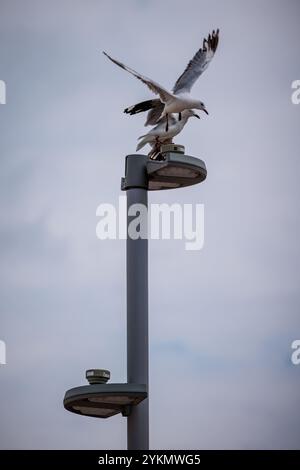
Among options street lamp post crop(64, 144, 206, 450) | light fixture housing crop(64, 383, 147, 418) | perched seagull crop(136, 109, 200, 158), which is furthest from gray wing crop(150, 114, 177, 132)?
light fixture housing crop(64, 383, 147, 418)

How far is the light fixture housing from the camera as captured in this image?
67.0 feet

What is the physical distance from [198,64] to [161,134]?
9.51 feet

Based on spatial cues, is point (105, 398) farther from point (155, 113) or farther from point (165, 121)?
point (155, 113)

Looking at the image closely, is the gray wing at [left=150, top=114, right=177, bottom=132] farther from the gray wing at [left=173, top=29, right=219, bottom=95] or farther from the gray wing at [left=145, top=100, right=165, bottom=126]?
the gray wing at [left=173, top=29, right=219, bottom=95]

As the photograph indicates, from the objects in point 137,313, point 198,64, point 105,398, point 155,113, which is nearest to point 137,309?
point 137,313

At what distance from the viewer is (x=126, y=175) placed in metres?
22.1

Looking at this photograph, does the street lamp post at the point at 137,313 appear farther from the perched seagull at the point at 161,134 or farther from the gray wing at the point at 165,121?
the gray wing at the point at 165,121

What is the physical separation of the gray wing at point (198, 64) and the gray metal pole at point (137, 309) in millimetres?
4704

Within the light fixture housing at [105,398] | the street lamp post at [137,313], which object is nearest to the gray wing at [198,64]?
the street lamp post at [137,313]

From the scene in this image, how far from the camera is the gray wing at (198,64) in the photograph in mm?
26719

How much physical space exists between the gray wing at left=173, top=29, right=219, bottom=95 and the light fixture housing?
7298mm
